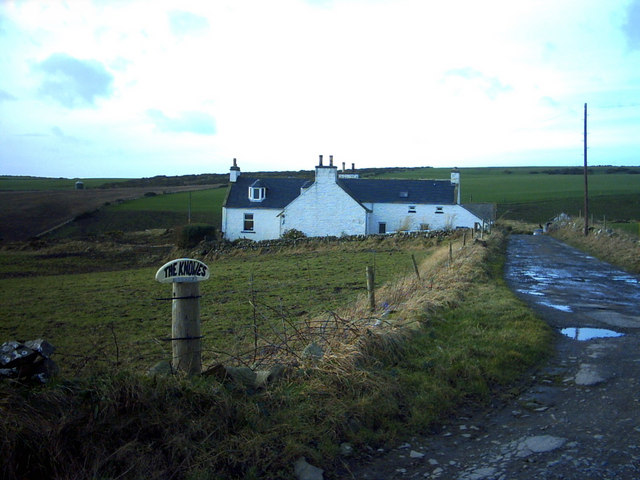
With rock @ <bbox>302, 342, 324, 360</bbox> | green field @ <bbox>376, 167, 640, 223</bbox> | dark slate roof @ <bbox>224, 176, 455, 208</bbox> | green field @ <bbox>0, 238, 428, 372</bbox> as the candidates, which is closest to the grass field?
green field @ <bbox>376, 167, 640, 223</bbox>

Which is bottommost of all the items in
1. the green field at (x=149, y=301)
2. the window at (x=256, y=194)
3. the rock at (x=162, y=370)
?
the green field at (x=149, y=301)

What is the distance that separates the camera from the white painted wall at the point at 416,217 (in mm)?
48719

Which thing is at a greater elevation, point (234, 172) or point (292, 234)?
point (234, 172)

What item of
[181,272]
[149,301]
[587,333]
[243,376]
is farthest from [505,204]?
[181,272]

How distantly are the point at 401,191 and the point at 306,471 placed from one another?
47550 mm

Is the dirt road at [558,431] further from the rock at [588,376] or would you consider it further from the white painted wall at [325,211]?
the white painted wall at [325,211]

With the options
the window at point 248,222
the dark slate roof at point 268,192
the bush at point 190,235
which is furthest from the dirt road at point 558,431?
the dark slate roof at point 268,192

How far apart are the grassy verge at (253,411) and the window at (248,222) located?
136 ft

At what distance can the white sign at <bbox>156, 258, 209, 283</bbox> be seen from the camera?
18.5 ft

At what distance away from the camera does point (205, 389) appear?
5.21m

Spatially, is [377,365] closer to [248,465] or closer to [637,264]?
[248,465]

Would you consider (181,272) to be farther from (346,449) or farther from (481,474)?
(481,474)

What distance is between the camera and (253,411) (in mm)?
5305

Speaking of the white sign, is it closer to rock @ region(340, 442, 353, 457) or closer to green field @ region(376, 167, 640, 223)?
rock @ region(340, 442, 353, 457)
